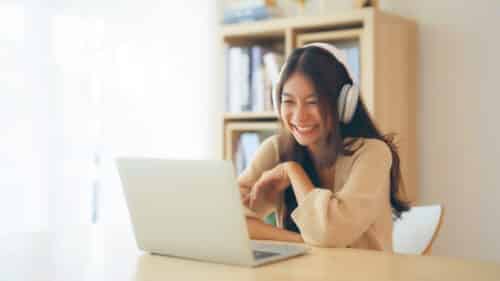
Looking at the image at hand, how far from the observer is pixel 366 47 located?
312cm

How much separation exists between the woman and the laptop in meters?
0.17

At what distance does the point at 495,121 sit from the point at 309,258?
1885mm

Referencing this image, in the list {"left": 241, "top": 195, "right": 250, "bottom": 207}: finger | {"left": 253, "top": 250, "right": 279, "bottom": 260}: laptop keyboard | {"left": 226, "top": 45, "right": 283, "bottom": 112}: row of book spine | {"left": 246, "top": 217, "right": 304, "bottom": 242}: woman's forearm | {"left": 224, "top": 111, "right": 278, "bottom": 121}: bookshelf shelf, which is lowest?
{"left": 246, "top": 217, "right": 304, "bottom": 242}: woman's forearm

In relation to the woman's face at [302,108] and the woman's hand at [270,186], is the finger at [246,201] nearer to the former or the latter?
the woman's hand at [270,186]

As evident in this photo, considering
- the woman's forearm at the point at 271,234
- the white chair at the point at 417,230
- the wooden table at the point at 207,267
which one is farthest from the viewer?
the white chair at the point at 417,230

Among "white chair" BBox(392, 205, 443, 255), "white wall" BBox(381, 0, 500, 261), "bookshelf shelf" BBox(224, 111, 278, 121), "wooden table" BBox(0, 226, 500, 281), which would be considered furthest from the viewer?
"bookshelf shelf" BBox(224, 111, 278, 121)

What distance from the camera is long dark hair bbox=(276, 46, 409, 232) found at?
2.01m

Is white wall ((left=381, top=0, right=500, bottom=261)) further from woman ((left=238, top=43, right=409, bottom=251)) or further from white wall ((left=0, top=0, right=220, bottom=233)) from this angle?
woman ((left=238, top=43, right=409, bottom=251))

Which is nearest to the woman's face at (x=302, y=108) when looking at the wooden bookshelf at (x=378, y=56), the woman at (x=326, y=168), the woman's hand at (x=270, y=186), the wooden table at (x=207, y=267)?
the woman at (x=326, y=168)

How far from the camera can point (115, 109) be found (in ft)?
11.7

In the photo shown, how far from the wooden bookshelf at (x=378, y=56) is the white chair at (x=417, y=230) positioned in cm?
73

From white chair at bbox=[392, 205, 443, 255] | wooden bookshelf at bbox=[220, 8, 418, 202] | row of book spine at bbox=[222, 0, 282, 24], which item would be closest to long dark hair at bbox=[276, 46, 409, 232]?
white chair at bbox=[392, 205, 443, 255]

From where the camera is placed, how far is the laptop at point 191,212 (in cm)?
149

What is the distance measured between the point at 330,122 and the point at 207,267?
69 cm
